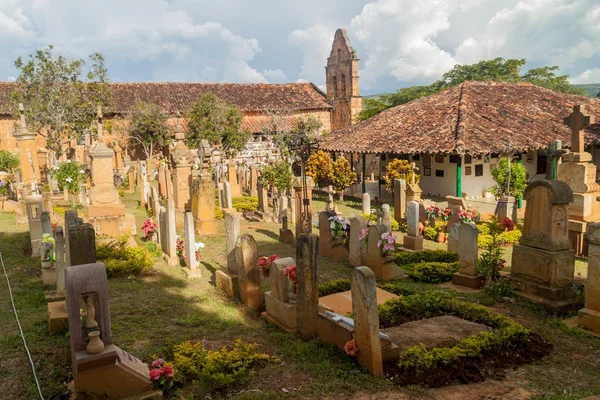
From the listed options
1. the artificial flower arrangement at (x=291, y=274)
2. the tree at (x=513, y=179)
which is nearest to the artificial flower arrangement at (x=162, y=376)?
the artificial flower arrangement at (x=291, y=274)

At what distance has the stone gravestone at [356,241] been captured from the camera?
945 cm

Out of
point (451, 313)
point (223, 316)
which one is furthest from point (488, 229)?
point (223, 316)

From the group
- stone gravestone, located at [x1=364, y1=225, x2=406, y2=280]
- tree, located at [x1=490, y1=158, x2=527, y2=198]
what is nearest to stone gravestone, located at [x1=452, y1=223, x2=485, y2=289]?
stone gravestone, located at [x1=364, y1=225, x2=406, y2=280]

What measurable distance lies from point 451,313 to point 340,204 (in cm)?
1308

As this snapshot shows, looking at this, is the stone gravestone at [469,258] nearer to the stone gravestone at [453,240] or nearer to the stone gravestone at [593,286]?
the stone gravestone at [453,240]

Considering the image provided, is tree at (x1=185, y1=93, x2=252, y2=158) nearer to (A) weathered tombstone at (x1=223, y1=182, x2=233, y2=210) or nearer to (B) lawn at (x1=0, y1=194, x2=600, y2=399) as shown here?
(A) weathered tombstone at (x1=223, y1=182, x2=233, y2=210)

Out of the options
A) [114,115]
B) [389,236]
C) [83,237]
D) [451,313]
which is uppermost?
[114,115]

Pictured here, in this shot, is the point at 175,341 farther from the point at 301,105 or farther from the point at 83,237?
the point at 301,105

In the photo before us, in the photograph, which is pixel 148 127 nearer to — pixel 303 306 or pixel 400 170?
pixel 400 170

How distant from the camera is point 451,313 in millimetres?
6664

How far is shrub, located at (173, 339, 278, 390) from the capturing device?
4.59 meters

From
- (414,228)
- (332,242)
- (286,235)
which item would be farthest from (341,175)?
(332,242)

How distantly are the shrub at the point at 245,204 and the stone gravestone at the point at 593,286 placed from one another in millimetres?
11994

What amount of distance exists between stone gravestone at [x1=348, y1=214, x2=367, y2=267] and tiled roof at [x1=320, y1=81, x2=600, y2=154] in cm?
931
